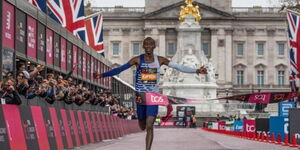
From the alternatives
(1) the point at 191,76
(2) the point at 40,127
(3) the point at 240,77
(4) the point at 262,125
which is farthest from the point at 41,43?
(3) the point at 240,77

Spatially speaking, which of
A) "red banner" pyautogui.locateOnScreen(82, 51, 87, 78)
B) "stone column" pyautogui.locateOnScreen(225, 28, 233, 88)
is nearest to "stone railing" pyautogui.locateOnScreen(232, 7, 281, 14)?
"stone column" pyautogui.locateOnScreen(225, 28, 233, 88)

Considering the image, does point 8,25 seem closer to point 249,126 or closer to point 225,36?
point 249,126

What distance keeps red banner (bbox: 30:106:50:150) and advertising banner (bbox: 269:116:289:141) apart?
12.0m

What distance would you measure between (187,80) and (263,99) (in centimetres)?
8037

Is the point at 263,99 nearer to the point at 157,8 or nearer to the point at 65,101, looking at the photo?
the point at 65,101

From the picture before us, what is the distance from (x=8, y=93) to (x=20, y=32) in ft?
22.1

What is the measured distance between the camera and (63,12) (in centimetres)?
3931

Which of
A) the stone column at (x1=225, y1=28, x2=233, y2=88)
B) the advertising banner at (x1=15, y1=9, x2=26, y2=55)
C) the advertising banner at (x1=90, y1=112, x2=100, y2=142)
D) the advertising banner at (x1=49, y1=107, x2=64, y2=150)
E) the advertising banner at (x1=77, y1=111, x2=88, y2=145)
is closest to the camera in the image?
the advertising banner at (x1=49, y1=107, x2=64, y2=150)

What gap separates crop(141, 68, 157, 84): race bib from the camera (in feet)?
62.6

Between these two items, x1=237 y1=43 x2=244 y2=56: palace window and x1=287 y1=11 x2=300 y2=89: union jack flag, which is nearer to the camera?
x1=287 y1=11 x2=300 y2=89: union jack flag

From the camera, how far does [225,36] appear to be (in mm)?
172000

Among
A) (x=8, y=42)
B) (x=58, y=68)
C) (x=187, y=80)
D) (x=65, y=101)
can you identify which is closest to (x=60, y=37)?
(x=58, y=68)

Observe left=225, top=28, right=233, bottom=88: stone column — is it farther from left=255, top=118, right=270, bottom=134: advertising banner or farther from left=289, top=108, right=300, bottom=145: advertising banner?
left=289, top=108, right=300, bottom=145: advertising banner

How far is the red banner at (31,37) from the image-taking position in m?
27.0
